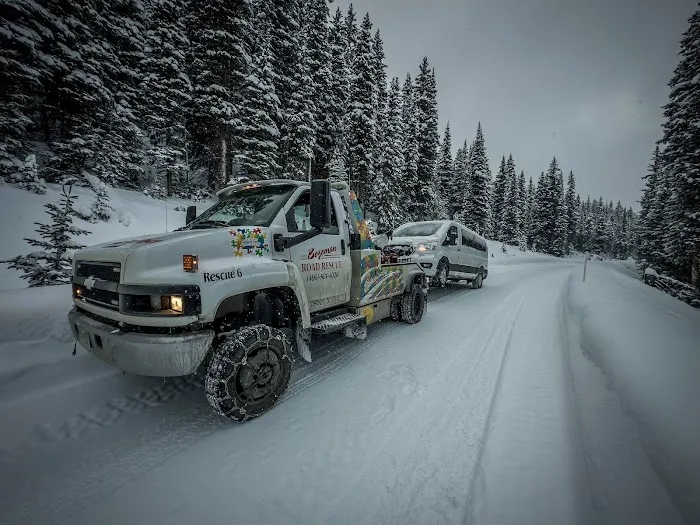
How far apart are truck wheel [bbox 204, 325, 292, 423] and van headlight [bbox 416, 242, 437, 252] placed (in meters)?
6.41

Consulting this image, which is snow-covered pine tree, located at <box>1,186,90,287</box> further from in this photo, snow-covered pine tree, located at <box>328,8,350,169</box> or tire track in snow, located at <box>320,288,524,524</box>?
snow-covered pine tree, located at <box>328,8,350,169</box>

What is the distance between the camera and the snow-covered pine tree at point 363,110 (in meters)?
22.4

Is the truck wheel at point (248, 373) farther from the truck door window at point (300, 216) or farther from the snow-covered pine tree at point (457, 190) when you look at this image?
the snow-covered pine tree at point (457, 190)

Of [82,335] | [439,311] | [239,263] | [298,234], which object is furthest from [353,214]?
[439,311]

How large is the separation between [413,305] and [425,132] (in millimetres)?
25692

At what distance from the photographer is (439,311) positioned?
793 centimetres

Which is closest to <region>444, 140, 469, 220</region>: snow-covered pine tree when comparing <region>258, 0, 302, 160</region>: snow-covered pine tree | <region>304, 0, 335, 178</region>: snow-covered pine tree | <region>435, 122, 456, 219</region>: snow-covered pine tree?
<region>435, 122, 456, 219</region>: snow-covered pine tree

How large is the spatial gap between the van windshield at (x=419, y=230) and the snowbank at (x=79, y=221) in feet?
27.5

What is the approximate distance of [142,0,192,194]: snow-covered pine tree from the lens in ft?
60.3

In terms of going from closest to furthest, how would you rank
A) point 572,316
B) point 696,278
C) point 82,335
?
point 82,335 → point 572,316 → point 696,278

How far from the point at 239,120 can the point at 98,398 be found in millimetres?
15326

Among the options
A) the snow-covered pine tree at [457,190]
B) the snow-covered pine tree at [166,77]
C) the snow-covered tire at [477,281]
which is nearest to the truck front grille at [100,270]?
the snow-covered tire at [477,281]

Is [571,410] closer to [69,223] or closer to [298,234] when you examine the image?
[298,234]

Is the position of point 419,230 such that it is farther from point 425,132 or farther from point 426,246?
point 425,132
